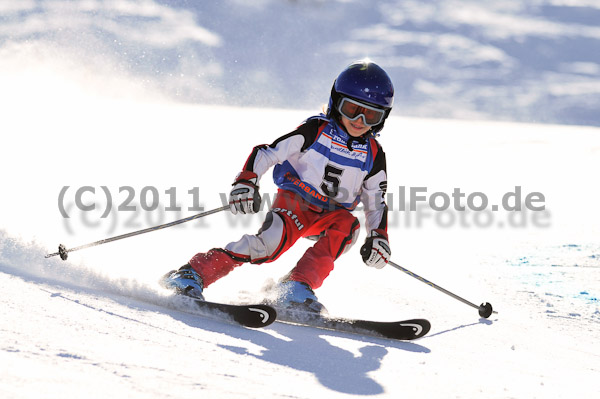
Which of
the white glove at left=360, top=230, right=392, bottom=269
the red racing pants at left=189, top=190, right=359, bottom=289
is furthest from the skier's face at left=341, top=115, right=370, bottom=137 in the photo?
the white glove at left=360, top=230, right=392, bottom=269

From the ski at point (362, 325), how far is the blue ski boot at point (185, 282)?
0.49 m

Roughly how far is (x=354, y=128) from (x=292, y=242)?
0.86m

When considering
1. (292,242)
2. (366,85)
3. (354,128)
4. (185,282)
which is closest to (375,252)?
(292,242)

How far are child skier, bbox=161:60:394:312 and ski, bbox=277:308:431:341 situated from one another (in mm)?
130

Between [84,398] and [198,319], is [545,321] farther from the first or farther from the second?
[84,398]

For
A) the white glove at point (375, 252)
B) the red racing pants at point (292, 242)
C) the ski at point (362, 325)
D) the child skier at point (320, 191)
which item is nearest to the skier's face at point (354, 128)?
the child skier at point (320, 191)

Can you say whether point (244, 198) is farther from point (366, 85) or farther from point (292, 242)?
point (366, 85)

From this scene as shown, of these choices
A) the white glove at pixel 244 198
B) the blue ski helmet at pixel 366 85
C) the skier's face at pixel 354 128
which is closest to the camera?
the white glove at pixel 244 198

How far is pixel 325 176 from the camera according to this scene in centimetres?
369

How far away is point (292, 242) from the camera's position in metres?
3.60

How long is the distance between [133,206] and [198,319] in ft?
15.0

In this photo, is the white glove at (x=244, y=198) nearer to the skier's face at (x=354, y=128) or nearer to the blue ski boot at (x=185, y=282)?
the blue ski boot at (x=185, y=282)

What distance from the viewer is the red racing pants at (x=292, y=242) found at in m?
3.36

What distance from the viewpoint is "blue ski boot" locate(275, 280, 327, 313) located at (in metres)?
3.13
